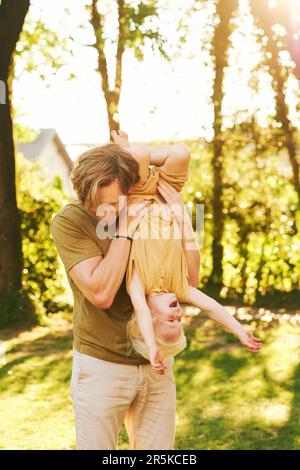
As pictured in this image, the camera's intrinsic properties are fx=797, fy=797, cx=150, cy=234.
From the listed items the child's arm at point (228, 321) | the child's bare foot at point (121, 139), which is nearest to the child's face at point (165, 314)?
the child's arm at point (228, 321)

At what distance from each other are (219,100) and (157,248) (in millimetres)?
8713

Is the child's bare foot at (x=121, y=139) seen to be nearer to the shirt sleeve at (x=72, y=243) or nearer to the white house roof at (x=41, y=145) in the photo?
the shirt sleeve at (x=72, y=243)

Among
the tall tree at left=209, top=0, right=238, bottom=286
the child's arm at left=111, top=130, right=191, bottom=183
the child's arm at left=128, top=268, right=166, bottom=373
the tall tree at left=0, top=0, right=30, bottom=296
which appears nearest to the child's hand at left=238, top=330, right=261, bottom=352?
the child's arm at left=128, top=268, right=166, bottom=373

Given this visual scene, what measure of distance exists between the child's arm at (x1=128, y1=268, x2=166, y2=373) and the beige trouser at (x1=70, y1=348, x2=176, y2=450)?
7.2 inches

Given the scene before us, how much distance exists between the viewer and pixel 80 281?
2.66 meters

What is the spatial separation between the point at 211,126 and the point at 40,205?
8.57ft

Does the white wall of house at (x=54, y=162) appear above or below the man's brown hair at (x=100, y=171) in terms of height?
above

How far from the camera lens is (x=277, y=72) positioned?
10398mm

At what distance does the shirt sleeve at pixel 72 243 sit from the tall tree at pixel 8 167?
22.1ft

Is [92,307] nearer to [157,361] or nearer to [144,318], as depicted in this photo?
[144,318]

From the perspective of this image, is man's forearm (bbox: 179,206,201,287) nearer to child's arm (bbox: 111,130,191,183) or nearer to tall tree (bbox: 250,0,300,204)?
child's arm (bbox: 111,130,191,183)

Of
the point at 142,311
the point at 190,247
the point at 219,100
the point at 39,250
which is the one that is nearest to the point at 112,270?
the point at 142,311

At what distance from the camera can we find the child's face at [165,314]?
2680 millimetres
